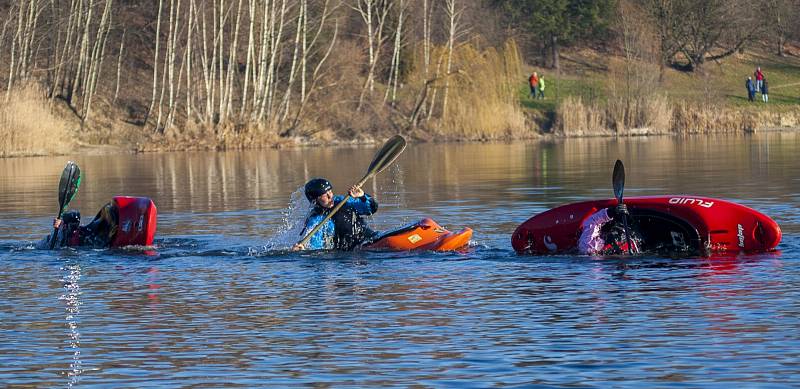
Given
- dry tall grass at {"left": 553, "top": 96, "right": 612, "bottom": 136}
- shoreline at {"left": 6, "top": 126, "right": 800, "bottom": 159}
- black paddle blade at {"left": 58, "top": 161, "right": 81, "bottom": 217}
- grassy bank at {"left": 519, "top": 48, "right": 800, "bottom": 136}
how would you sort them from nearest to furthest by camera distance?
black paddle blade at {"left": 58, "top": 161, "right": 81, "bottom": 217} → shoreline at {"left": 6, "top": 126, "right": 800, "bottom": 159} → dry tall grass at {"left": 553, "top": 96, "right": 612, "bottom": 136} → grassy bank at {"left": 519, "top": 48, "right": 800, "bottom": 136}

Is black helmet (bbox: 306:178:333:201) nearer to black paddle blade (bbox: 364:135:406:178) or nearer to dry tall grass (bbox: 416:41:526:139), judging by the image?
black paddle blade (bbox: 364:135:406:178)

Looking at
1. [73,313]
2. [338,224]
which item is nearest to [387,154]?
[338,224]

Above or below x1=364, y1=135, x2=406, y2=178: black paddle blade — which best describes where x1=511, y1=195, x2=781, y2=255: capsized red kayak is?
below

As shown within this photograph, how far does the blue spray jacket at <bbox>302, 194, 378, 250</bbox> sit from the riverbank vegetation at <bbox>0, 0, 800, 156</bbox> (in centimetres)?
2844

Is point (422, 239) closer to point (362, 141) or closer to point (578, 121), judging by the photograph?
point (362, 141)

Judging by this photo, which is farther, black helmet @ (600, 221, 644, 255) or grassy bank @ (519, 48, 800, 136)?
grassy bank @ (519, 48, 800, 136)

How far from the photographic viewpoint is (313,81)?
5175 centimetres

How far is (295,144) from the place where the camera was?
49969 millimetres

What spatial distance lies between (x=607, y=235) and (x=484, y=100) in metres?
39.4

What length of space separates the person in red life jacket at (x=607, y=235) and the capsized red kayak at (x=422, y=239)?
1.47m

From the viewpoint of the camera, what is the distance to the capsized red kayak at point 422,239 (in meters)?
15.2

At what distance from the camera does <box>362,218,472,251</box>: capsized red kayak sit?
1524cm

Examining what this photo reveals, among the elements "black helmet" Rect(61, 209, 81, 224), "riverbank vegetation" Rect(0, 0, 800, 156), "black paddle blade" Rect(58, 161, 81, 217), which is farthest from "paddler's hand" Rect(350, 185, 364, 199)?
"riverbank vegetation" Rect(0, 0, 800, 156)

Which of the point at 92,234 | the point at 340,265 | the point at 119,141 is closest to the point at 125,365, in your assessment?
the point at 340,265
